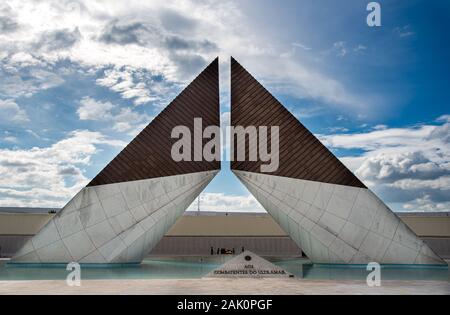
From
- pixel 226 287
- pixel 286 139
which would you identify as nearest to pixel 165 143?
pixel 286 139

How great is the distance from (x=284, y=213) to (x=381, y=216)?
14.0 ft

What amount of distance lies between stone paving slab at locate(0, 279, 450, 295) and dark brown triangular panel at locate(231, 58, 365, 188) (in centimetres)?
725

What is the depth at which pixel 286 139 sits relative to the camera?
2134 centimetres

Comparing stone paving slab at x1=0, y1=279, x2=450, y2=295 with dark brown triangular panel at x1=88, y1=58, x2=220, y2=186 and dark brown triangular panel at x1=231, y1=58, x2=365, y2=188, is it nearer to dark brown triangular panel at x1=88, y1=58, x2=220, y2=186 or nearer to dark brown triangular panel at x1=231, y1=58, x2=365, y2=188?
Answer: dark brown triangular panel at x1=231, y1=58, x2=365, y2=188

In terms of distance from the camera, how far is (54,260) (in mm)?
19688

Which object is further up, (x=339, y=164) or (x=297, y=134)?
(x=297, y=134)

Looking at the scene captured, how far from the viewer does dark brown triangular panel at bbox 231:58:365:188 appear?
67.8ft

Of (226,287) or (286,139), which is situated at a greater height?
(286,139)

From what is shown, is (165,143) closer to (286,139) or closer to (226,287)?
(286,139)

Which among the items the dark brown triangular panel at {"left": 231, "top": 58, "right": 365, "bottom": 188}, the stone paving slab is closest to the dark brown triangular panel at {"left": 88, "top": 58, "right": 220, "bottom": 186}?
the dark brown triangular panel at {"left": 231, "top": 58, "right": 365, "bottom": 188}

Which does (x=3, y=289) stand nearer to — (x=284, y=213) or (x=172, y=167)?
(x=172, y=167)

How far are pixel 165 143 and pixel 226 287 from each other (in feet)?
34.1

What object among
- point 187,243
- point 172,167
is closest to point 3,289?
point 172,167
